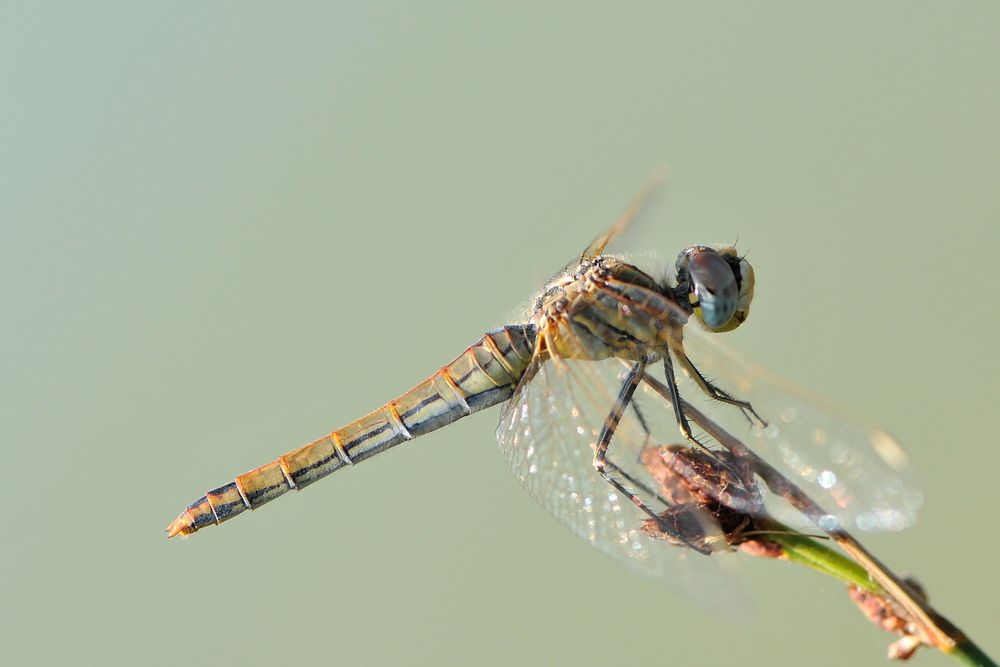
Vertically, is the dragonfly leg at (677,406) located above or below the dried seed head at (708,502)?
above

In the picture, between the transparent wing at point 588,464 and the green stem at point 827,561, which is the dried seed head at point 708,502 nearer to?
the green stem at point 827,561

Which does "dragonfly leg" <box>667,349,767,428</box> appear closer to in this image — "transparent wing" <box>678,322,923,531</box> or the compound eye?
"transparent wing" <box>678,322,923,531</box>

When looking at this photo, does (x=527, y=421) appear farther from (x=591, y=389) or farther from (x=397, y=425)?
(x=397, y=425)

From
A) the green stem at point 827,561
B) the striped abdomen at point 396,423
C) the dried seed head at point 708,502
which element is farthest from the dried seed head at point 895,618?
the striped abdomen at point 396,423

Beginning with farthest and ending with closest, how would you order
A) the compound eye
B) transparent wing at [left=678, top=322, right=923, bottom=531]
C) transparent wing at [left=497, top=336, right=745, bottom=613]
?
the compound eye < transparent wing at [left=497, top=336, right=745, bottom=613] < transparent wing at [left=678, top=322, right=923, bottom=531]

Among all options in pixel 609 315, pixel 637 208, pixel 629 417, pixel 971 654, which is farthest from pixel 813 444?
pixel 637 208

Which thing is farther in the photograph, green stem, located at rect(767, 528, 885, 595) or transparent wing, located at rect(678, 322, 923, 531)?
transparent wing, located at rect(678, 322, 923, 531)

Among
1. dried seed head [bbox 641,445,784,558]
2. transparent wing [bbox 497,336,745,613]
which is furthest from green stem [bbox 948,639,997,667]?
transparent wing [bbox 497,336,745,613]
